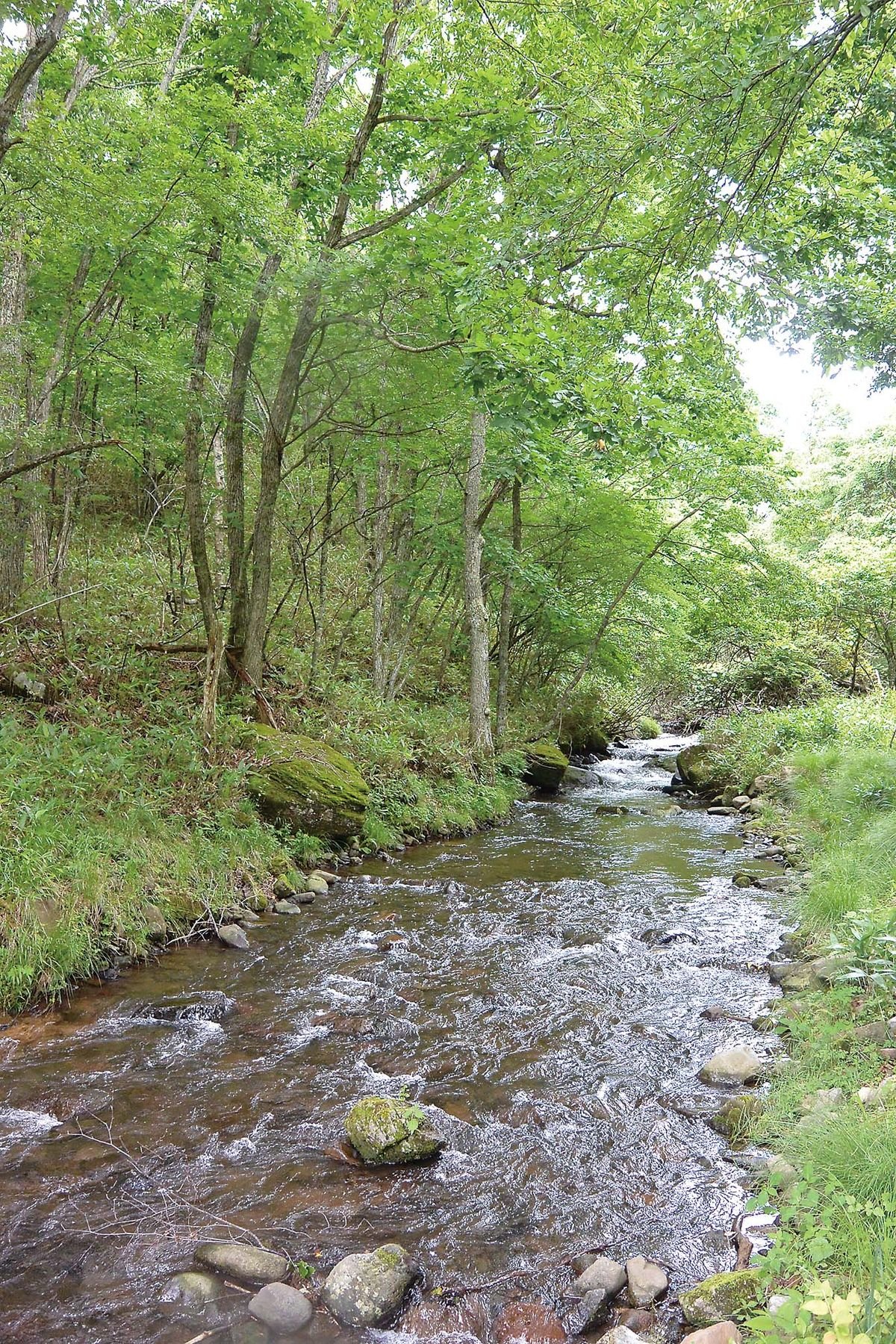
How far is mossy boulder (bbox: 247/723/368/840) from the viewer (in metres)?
8.38

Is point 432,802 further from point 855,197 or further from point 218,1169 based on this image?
point 855,197

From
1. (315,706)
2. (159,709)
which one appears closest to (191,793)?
(159,709)

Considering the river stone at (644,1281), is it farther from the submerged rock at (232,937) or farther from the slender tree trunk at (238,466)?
the slender tree trunk at (238,466)

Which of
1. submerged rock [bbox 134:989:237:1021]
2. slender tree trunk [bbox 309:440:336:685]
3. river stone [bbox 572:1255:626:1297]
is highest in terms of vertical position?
slender tree trunk [bbox 309:440:336:685]

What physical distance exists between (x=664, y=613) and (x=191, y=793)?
12.1 meters

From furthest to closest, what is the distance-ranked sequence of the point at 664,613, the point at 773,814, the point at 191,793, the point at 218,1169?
the point at 664,613 → the point at 773,814 → the point at 191,793 → the point at 218,1169

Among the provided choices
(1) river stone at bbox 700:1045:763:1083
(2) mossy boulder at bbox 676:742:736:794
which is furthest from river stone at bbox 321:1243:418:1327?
(2) mossy boulder at bbox 676:742:736:794

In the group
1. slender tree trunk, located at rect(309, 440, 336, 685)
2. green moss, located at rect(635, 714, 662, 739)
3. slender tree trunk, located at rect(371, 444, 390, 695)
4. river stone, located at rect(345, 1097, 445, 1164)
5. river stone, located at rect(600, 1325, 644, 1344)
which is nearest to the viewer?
river stone, located at rect(600, 1325, 644, 1344)

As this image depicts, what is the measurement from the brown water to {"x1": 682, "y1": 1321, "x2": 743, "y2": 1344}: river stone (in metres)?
0.49

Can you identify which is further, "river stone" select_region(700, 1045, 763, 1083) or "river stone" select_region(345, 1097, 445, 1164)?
"river stone" select_region(700, 1045, 763, 1083)

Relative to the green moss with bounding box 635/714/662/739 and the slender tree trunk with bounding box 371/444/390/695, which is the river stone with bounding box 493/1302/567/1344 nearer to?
the slender tree trunk with bounding box 371/444/390/695

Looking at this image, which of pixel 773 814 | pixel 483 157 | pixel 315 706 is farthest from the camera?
pixel 773 814

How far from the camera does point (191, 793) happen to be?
25.0ft

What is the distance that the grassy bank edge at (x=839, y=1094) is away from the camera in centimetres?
207
